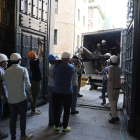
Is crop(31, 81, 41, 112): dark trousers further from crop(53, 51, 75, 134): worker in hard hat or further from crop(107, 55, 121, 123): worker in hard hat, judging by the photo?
crop(107, 55, 121, 123): worker in hard hat

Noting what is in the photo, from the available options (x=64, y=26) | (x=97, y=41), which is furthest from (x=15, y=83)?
(x=64, y=26)

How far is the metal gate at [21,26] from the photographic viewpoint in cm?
469

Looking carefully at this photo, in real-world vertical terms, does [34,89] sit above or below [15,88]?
below

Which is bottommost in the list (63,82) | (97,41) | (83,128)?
(83,128)

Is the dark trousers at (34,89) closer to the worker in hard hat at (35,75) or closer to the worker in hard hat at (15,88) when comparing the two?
the worker in hard hat at (35,75)

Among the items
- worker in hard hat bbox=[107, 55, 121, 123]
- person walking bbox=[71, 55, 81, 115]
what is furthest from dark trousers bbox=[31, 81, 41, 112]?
worker in hard hat bbox=[107, 55, 121, 123]

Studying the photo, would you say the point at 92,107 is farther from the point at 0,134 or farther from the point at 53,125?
the point at 0,134

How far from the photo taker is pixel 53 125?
4098 millimetres

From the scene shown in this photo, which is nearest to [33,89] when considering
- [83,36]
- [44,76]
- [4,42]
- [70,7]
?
[44,76]

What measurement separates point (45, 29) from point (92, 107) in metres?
3.40

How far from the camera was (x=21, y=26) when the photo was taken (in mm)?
4867

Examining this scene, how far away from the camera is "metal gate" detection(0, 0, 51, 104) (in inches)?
185

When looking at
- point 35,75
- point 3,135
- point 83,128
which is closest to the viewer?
point 3,135

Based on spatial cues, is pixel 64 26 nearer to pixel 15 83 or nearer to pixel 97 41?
pixel 97 41
